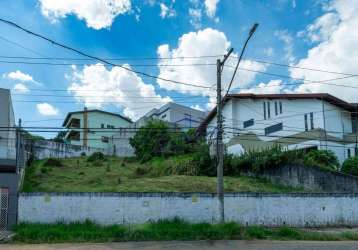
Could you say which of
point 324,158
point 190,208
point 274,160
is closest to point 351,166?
point 324,158

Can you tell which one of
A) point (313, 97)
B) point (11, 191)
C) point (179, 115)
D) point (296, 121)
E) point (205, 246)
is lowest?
point (205, 246)

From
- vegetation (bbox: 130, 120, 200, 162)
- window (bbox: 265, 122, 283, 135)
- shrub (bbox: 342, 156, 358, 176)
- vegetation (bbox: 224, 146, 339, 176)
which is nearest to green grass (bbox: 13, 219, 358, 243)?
vegetation (bbox: 224, 146, 339, 176)

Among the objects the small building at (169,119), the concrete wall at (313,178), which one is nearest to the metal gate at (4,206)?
the concrete wall at (313,178)

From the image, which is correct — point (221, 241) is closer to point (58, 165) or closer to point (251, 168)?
point (251, 168)

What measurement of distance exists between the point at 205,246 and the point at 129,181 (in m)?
11.4

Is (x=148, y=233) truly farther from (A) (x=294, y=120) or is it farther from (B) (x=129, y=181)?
(A) (x=294, y=120)

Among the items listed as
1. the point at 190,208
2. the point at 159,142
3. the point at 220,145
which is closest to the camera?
the point at 220,145

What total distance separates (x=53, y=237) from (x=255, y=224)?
976 centimetres

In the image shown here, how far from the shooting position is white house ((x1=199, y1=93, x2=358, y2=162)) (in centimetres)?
3058

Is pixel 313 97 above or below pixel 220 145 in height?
above

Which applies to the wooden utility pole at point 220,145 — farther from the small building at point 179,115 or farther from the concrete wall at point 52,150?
the small building at point 179,115

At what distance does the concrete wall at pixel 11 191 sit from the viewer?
17.9m

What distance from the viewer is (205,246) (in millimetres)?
14617

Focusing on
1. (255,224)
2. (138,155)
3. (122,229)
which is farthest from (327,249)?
(138,155)
